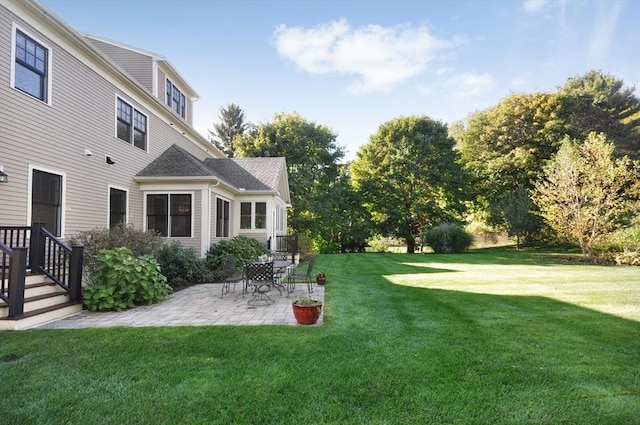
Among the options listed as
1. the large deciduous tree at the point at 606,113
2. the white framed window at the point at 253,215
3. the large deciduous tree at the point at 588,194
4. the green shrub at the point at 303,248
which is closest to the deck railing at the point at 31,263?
the white framed window at the point at 253,215

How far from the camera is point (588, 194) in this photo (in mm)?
15016

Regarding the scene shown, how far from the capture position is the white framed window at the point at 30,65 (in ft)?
22.2

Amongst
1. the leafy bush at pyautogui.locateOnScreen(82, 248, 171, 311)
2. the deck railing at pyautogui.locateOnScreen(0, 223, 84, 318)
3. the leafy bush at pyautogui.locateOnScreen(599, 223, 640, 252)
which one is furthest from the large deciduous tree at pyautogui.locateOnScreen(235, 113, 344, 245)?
the deck railing at pyautogui.locateOnScreen(0, 223, 84, 318)

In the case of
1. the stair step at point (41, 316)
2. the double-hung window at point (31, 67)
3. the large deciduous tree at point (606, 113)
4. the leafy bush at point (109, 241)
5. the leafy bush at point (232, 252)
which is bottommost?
the stair step at point (41, 316)

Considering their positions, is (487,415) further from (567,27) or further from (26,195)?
(567,27)

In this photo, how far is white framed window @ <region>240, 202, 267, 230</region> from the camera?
1528cm

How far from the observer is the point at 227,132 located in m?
42.1

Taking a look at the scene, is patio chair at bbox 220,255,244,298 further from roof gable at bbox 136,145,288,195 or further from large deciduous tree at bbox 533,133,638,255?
large deciduous tree at bbox 533,133,638,255

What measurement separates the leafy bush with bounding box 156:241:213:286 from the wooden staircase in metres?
3.16

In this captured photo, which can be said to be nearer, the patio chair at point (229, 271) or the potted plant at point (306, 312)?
the potted plant at point (306, 312)

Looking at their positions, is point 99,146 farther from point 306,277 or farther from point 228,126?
point 228,126

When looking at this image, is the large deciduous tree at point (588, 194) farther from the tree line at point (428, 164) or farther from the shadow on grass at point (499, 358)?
the shadow on grass at point (499, 358)

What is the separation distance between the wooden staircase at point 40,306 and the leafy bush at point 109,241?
2.89ft

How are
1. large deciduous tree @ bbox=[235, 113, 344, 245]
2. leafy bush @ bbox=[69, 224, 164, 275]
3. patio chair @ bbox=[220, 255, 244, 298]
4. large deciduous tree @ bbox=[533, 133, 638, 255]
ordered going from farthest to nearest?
large deciduous tree @ bbox=[235, 113, 344, 245]
large deciduous tree @ bbox=[533, 133, 638, 255]
patio chair @ bbox=[220, 255, 244, 298]
leafy bush @ bbox=[69, 224, 164, 275]
